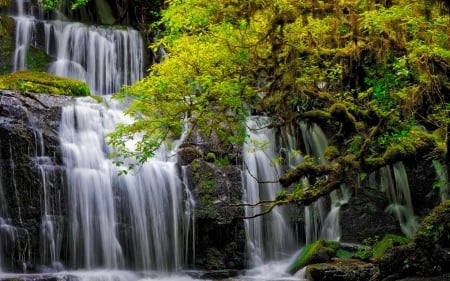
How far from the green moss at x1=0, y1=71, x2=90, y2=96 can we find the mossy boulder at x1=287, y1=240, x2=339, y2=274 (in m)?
6.42

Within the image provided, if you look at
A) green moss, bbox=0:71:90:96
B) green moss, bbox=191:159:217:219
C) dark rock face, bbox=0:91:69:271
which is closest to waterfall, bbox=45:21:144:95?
green moss, bbox=0:71:90:96

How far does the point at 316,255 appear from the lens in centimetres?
1167

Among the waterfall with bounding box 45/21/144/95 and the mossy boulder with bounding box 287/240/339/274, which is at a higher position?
the waterfall with bounding box 45/21/144/95

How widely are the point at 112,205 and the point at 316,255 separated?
4305 mm

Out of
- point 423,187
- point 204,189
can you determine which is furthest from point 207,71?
point 423,187

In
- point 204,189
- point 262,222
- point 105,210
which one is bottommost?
point 262,222

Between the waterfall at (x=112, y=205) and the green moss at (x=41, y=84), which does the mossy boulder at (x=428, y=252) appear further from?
the green moss at (x=41, y=84)

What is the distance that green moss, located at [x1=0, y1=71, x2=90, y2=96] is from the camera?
1243cm

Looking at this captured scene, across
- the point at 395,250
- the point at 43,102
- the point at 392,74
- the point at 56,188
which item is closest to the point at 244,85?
the point at 392,74

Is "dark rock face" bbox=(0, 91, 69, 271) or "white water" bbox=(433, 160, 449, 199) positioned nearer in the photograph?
"white water" bbox=(433, 160, 449, 199)

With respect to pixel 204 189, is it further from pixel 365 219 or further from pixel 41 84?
pixel 365 219

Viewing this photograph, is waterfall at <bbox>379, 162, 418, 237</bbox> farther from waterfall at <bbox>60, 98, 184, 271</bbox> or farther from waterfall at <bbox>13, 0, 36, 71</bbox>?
waterfall at <bbox>13, 0, 36, 71</bbox>

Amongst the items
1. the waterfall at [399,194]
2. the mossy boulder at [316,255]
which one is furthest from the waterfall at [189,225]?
the waterfall at [399,194]

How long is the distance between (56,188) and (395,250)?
654 cm
